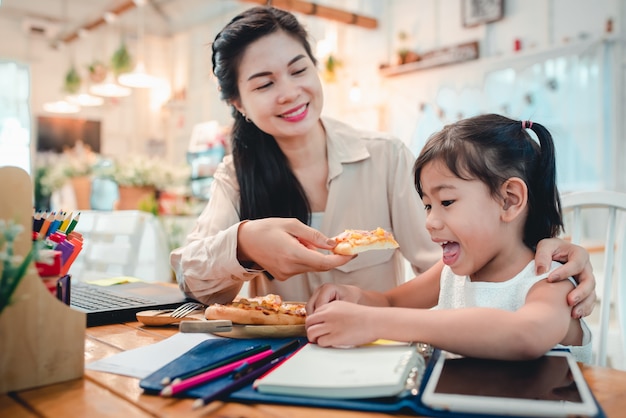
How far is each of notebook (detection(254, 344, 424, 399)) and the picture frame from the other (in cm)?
524

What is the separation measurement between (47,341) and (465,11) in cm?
569

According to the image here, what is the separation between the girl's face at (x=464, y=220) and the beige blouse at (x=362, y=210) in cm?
50

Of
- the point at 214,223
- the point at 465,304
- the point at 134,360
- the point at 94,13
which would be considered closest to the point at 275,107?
the point at 214,223

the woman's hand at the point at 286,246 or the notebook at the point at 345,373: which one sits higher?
the woman's hand at the point at 286,246

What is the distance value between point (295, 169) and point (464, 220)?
2.72 ft

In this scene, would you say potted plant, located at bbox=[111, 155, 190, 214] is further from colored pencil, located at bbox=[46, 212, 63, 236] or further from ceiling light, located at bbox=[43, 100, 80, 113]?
ceiling light, located at bbox=[43, 100, 80, 113]

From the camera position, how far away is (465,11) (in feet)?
18.6

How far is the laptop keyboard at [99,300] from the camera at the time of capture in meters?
1.30

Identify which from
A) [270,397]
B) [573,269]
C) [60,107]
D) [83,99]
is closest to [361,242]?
[573,269]

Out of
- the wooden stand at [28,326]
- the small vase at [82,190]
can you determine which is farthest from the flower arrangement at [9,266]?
the small vase at [82,190]

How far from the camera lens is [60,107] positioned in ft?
29.0

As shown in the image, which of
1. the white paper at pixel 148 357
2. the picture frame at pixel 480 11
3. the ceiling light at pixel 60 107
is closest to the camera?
the white paper at pixel 148 357

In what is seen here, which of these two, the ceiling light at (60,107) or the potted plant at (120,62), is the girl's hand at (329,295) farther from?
the ceiling light at (60,107)

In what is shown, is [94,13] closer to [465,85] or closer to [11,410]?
[465,85]
